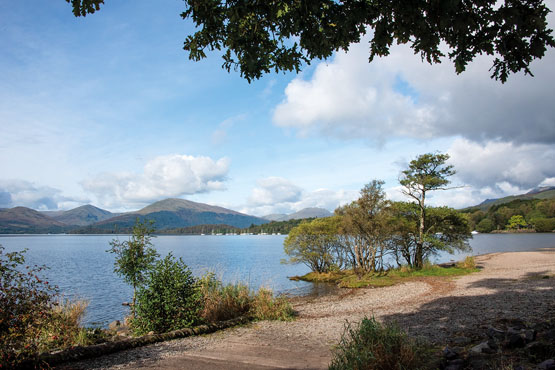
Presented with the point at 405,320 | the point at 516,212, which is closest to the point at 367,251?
the point at 405,320

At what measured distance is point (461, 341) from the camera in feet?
21.1

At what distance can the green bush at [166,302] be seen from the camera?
9.11 meters

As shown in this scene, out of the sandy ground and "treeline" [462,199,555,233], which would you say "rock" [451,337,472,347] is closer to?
the sandy ground

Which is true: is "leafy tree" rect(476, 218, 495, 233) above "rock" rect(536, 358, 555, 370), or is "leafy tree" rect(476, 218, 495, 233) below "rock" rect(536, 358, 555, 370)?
below

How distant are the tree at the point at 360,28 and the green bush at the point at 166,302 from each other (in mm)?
6526

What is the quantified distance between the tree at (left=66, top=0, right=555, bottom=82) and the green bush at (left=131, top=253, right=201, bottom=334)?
6526mm

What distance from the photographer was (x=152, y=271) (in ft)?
32.6

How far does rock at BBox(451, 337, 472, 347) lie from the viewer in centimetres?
625

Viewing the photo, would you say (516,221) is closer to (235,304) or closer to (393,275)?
(393,275)

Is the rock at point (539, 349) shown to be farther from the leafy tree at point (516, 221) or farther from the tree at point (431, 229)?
the leafy tree at point (516, 221)

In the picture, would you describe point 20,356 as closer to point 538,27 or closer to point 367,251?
point 538,27

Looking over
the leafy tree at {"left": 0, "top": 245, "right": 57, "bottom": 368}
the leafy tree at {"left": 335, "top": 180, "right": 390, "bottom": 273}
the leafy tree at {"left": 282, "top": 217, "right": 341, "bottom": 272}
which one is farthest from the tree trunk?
the leafy tree at {"left": 0, "top": 245, "right": 57, "bottom": 368}

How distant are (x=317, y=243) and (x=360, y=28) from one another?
25.8 meters

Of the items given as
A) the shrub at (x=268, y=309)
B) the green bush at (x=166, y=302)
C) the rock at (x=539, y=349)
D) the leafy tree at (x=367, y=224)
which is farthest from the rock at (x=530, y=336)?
the leafy tree at (x=367, y=224)
